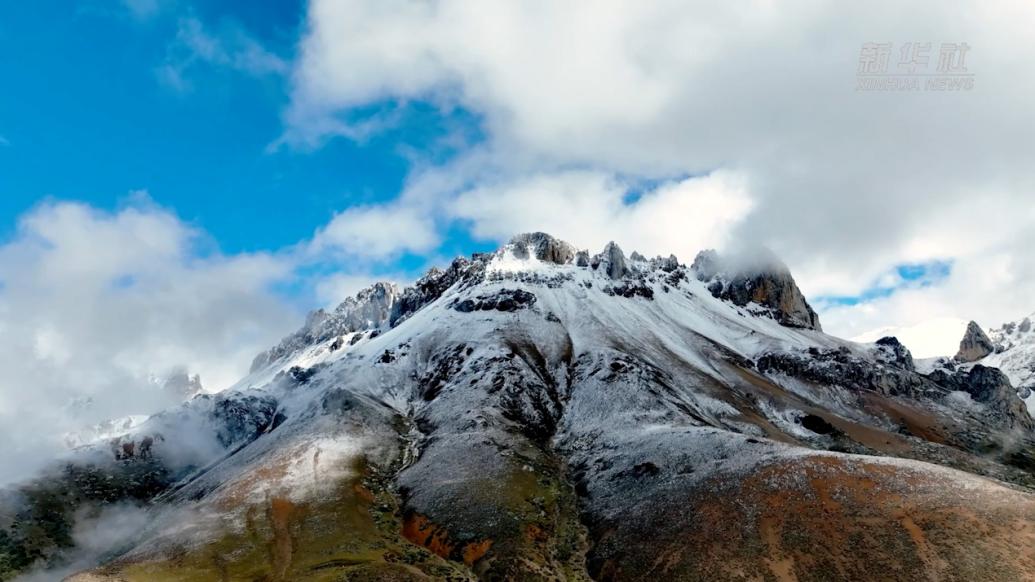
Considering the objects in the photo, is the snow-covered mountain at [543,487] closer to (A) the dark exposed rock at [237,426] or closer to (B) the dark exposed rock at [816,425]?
(A) the dark exposed rock at [237,426]

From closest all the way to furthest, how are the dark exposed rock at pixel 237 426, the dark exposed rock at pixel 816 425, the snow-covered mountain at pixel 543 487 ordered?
the snow-covered mountain at pixel 543 487 → the dark exposed rock at pixel 816 425 → the dark exposed rock at pixel 237 426

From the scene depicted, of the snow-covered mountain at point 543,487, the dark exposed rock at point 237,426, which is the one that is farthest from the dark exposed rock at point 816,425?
the dark exposed rock at point 237,426

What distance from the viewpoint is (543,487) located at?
387 ft

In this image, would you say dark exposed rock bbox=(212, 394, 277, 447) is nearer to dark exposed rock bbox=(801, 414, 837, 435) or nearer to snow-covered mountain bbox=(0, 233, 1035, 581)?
snow-covered mountain bbox=(0, 233, 1035, 581)

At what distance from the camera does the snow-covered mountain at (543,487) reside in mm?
80062

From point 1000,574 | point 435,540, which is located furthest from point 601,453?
point 1000,574

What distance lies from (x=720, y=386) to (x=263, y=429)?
13888 centimetres

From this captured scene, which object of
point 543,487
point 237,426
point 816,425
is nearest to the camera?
point 543,487

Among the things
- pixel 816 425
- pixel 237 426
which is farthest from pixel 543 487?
pixel 237 426

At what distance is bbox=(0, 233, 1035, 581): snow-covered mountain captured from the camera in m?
80.1

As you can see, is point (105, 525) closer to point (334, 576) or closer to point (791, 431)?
point (334, 576)

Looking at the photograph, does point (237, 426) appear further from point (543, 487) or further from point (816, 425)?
point (816, 425)

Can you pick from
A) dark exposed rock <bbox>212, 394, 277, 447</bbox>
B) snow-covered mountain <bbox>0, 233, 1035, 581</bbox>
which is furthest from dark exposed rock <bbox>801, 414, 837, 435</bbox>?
dark exposed rock <bbox>212, 394, 277, 447</bbox>

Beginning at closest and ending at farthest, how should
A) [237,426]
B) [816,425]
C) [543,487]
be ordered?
[543,487]
[816,425]
[237,426]
